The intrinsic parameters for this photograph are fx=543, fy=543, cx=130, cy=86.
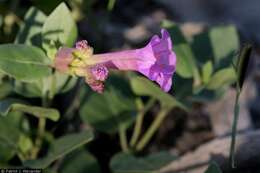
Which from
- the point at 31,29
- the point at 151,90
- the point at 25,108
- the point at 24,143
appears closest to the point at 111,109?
the point at 151,90

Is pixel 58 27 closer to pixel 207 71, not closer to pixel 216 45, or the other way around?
pixel 207 71

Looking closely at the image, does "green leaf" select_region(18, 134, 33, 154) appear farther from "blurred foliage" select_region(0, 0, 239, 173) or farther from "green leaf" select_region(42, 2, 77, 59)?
"green leaf" select_region(42, 2, 77, 59)

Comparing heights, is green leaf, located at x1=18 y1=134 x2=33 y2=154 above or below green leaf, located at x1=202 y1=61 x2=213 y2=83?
below

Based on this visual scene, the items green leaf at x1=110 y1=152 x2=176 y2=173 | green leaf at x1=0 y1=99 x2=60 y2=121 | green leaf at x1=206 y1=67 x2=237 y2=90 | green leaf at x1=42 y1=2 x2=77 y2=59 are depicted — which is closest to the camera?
green leaf at x1=0 y1=99 x2=60 y2=121

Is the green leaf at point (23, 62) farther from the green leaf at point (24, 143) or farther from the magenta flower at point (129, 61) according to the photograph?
the green leaf at point (24, 143)

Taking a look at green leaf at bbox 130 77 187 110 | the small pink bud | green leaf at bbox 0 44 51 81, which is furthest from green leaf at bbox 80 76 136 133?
the small pink bud

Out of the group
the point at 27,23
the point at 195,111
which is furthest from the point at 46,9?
the point at 195,111

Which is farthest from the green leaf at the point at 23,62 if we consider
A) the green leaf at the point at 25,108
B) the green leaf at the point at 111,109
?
the green leaf at the point at 111,109
